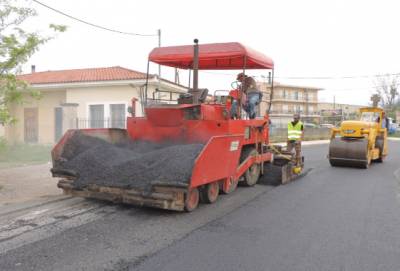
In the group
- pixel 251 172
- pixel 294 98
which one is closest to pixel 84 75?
pixel 251 172

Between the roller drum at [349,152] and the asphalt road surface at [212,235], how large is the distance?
15.5 ft

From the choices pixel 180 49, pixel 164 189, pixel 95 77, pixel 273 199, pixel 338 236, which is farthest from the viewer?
pixel 95 77

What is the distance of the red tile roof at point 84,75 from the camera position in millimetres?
18219

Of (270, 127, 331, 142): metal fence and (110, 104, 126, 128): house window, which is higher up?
(110, 104, 126, 128): house window

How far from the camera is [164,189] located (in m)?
5.14

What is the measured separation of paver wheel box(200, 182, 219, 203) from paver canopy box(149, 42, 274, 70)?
7.27 feet

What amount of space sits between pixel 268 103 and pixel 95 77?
12.6 meters

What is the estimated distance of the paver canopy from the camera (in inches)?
275

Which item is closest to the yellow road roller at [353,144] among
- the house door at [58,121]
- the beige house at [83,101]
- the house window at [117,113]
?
the beige house at [83,101]

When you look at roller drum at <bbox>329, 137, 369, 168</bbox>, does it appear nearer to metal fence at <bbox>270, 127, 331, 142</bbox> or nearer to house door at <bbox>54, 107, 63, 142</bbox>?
house door at <bbox>54, 107, 63, 142</bbox>

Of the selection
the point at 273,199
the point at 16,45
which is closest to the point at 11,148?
the point at 16,45

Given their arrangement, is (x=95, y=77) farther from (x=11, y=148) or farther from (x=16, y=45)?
(x=16, y=45)

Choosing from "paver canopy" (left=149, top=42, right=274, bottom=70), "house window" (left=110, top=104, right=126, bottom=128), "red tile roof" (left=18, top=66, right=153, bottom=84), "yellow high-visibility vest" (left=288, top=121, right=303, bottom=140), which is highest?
"red tile roof" (left=18, top=66, right=153, bottom=84)

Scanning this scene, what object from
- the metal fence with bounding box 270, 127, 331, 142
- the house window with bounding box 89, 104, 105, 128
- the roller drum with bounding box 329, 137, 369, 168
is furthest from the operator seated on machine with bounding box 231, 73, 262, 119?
the metal fence with bounding box 270, 127, 331, 142
